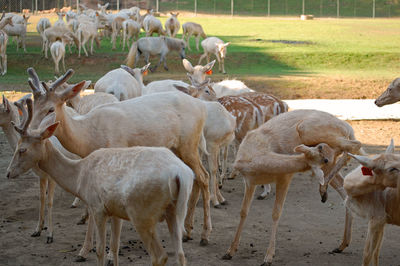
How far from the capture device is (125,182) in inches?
217

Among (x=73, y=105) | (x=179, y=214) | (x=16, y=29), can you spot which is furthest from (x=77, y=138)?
(x=16, y=29)

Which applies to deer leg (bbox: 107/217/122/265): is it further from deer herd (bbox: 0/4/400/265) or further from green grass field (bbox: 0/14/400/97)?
green grass field (bbox: 0/14/400/97)

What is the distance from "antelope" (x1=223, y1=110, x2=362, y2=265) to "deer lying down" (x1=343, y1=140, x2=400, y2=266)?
16.9 inches

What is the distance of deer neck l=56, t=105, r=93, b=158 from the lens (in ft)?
22.6

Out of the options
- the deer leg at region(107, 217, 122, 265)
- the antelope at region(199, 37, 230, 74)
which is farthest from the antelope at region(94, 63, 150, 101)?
the antelope at region(199, 37, 230, 74)

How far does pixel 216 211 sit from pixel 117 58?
17.5 metres

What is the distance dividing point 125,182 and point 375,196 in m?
2.53

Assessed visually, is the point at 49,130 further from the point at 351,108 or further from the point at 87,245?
the point at 351,108

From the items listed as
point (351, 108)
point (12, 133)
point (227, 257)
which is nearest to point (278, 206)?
point (227, 257)

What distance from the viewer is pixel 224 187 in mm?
10391

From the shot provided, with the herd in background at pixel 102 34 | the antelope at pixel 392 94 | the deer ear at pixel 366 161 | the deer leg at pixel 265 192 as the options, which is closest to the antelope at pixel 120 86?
the deer leg at pixel 265 192

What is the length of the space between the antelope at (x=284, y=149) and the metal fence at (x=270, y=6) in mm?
43187

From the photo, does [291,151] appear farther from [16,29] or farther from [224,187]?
[16,29]

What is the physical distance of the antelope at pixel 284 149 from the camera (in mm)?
6496
